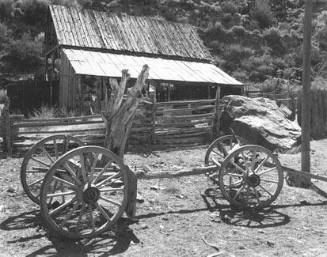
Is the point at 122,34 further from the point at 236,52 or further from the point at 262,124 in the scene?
the point at 236,52

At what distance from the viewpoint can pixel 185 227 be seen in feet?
18.2

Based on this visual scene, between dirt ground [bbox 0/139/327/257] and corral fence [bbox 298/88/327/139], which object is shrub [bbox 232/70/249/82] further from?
dirt ground [bbox 0/139/327/257]

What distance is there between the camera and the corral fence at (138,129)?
32.1ft

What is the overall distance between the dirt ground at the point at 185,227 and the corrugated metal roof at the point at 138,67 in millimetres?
7778

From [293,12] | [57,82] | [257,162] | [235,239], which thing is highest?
[293,12]

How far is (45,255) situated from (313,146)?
8944 mm

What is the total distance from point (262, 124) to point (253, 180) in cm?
534

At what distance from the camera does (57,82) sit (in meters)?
18.2

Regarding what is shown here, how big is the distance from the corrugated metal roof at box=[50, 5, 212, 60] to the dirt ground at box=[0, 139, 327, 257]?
1065cm

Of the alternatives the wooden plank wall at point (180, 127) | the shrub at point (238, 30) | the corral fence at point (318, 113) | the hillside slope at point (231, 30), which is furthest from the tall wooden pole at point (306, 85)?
the shrub at point (238, 30)

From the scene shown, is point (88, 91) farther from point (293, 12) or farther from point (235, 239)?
point (293, 12)

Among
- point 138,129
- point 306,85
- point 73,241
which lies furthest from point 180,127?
point 73,241

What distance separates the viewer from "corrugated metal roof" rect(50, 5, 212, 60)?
1723cm

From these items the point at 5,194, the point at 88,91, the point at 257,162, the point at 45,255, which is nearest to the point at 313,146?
the point at 257,162
